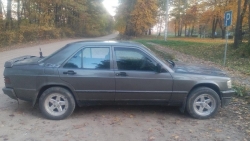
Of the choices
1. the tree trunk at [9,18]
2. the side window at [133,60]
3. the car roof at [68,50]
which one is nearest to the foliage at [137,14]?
the tree trunk at [9,18]

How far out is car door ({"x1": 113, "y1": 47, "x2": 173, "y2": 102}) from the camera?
4.70 meters

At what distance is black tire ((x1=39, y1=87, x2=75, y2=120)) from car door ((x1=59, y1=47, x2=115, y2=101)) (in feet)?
0.74

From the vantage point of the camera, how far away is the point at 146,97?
480cm

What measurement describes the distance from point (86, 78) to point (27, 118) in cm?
153

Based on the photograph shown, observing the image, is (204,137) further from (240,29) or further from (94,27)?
(94,27)

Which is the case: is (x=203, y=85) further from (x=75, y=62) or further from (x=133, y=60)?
(x=75, y=62)

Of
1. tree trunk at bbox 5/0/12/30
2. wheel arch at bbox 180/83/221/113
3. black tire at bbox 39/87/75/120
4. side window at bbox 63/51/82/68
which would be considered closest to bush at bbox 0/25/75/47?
tree trunk at bbox 5/0/12/30

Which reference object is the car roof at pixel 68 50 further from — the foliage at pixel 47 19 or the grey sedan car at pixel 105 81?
the foliage at pixel 47 19

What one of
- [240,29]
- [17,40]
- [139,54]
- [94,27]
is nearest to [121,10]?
[94,27]

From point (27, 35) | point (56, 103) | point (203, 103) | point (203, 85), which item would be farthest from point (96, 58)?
point (27, 35)

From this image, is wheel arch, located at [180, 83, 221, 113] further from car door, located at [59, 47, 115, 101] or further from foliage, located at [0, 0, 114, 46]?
foliage, located at [0, 0, 114, 46]

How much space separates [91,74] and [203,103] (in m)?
2.52

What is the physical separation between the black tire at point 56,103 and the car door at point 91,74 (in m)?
0.23

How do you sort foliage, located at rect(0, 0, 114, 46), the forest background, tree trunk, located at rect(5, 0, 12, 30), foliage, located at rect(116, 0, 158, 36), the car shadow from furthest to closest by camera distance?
foliage, located at rect(116, 0, 158, 36) < foliage, located at rect(0, 0, 114, 46) < tree trunk, located at rect(5, 0, 12, 30) < the forest background < the car shadow
